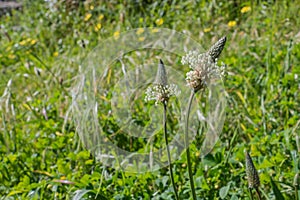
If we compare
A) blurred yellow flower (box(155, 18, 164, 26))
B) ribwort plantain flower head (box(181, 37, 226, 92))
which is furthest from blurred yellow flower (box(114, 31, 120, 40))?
ribwort plantain flower head (box(181, 37, 226, 92))

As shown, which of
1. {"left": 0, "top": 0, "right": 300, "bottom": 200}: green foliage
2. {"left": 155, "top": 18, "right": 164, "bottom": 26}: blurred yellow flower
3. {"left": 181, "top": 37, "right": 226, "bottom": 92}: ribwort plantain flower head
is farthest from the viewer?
{"left": 155, "top": 18, "right": 164, "bottom": 26}: blurred yellow flower

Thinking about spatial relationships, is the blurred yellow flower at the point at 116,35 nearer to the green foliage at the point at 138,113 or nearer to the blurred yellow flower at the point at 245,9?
the green foliage at the point at 138,113

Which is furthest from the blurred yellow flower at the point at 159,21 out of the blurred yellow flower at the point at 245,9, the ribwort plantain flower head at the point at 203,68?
the ribwort plantain flower head at the point at 203,68

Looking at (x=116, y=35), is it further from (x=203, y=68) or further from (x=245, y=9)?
(x=203, y=68)

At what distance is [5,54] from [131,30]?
3.99 ft

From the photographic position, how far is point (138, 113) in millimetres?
2916

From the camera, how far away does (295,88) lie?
2691 millimetres

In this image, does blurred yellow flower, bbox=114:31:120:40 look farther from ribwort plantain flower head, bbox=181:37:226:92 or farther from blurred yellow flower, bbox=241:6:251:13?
ribwort plantain flower head, bbox=181:37:226:92

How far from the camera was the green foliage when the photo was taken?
202cm

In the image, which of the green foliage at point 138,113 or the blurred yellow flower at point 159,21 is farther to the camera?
the blurred yellow flower at point 159,21

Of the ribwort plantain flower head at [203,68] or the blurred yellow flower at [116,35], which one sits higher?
the blurred yellow flower at [116,35]

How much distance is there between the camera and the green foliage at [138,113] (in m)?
2.02

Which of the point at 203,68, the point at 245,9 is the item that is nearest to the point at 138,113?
the point at 245,9

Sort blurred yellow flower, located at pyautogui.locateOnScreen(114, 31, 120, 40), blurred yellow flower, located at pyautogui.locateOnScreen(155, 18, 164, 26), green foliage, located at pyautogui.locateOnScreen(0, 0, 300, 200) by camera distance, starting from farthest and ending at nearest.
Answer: blurred yellow flower, located at pyautogui.locateOnScreen(155, 18, 164, 26) → blurred yellow flower, located at pyautogui.locateOnScreen(114, 31, 120, 40) → green foliage, located at pyautogui.locateOnScreen(0, 0, 300, 200)
